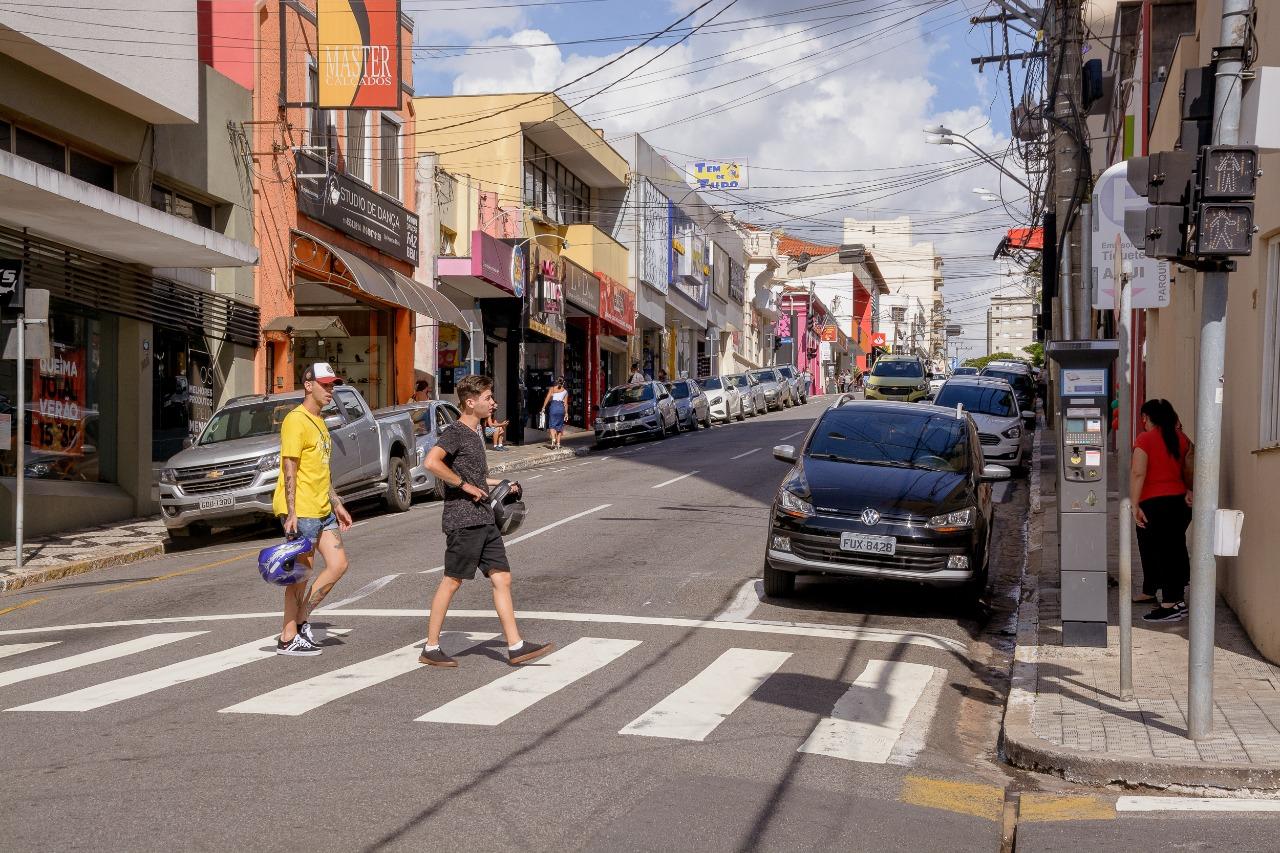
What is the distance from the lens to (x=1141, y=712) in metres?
8.09

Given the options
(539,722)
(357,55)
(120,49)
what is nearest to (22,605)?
(539,722)

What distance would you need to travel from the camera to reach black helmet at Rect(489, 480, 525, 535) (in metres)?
9.16

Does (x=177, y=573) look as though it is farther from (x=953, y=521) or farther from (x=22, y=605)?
(x=953, y=521)

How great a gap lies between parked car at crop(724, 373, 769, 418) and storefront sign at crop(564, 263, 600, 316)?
5968 mm

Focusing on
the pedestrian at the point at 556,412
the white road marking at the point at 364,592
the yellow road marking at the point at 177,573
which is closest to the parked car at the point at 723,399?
the pedestrian at the point at 556,412

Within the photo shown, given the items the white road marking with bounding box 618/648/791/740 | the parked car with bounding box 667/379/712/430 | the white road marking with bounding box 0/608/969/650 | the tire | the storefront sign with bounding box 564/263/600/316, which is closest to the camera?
the white road marking with bounding box 618/648/791/740

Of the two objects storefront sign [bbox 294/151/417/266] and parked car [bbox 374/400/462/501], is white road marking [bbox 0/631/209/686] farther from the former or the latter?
storefront sign [bbox 294/151/417/266]

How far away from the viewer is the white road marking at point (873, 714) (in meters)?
7.27

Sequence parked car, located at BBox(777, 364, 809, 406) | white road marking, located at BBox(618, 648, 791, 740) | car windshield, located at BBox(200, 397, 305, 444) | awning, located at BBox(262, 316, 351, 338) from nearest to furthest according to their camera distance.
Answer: white road marking, located at BBox(618, 648, 791, 740) < car windshield, located at BBox(200, 397, 305, 444) < awning, located at BBox(262, 316, 351, 338) < parked car, located at BBox(777, 364, 809, 406)

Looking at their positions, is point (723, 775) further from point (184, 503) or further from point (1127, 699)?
point (184, 503)

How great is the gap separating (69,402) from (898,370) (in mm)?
29757

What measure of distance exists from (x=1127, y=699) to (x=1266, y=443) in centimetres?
256

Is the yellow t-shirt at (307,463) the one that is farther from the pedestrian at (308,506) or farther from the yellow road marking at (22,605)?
the yellow road marking at (22,605)

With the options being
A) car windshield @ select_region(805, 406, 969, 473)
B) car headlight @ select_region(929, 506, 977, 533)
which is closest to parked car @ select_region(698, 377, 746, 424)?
car windshield @ select_region(805, 406, 969, 473)
